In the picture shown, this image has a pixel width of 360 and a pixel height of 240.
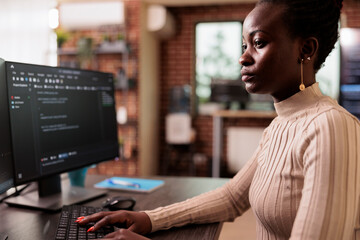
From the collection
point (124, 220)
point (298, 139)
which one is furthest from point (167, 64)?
point (298, 139)

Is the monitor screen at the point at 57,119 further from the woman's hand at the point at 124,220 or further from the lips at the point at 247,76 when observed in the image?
the lips at the point at 247,76

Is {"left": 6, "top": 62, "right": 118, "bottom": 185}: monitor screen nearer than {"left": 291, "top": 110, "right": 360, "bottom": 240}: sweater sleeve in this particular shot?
No

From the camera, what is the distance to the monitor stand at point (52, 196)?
1.22m

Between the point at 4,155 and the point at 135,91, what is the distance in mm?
3624

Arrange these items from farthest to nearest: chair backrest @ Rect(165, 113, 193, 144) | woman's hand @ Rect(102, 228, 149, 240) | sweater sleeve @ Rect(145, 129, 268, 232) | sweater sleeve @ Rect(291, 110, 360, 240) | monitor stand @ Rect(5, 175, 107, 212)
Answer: chair backrest @ Rect(165, 113, 193, 144), monitor stand @ Rect(5, 175, 107, 212), sweater sleeve @ Rect(145, 129, 268, 232), woman's hand @ Rect(102, 228, 149, 240), sweater sleeve @ Rect(291, 110, 360, 240)

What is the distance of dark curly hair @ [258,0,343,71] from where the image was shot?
0.85 metres

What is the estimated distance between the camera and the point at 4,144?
1.05 m

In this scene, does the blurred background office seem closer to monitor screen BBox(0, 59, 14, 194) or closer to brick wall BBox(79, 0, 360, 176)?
brick wall BBox(79, 0, 360, 176)

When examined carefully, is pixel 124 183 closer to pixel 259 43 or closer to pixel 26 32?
pixel 259 43

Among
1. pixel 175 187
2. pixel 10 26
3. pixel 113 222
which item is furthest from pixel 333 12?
pixel 10 26

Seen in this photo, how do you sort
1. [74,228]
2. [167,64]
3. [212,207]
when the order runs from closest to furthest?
[74,228]
[212,207]
[167,64]

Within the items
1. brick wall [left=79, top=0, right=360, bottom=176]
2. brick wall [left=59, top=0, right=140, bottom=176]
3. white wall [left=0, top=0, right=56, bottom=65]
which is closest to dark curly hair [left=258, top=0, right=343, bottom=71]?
white wall [left=0, top=0, right=56, bottom=65]

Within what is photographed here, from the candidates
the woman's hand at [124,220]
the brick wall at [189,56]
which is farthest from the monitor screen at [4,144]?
the brick wall at [189,56]

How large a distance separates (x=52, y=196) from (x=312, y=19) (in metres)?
1.06
